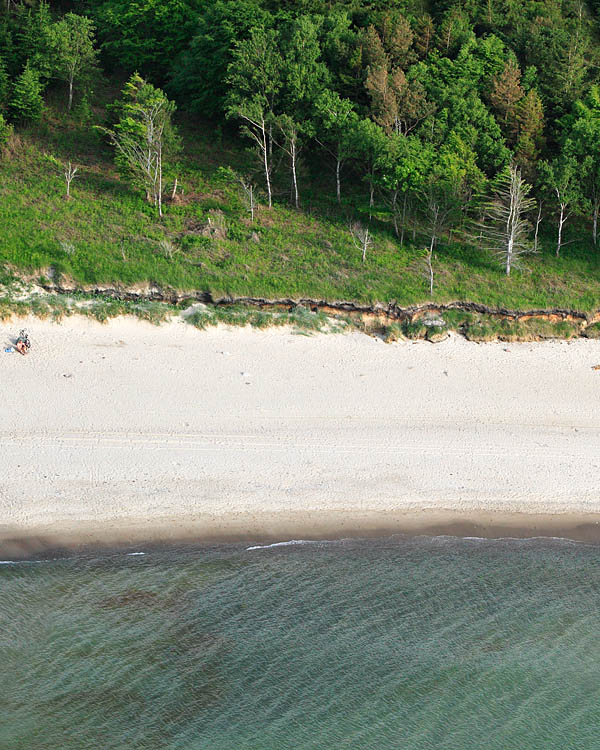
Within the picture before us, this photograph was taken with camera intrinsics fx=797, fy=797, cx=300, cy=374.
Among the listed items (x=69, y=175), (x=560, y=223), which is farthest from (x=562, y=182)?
(x=69, y=175)

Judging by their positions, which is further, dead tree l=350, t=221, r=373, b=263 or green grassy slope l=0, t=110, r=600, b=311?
dead tree l=350, t=221, r=373, b=263

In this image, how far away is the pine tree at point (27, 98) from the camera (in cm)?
3991

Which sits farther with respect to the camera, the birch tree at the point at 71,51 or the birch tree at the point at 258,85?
the birch tree at the point at 71,51

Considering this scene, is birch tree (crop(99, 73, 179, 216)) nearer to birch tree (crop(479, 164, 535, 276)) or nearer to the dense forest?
the dense forest

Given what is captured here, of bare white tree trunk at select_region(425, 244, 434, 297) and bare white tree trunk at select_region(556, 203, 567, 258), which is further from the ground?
bare white tree trunk at select_region(556, 203, 567, 258)

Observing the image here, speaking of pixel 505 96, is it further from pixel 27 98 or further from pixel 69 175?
pixel 27 98

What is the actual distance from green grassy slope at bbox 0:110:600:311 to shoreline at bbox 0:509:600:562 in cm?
1294

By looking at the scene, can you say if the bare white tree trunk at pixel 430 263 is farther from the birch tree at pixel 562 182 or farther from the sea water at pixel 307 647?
the sea water at pixel 307 647

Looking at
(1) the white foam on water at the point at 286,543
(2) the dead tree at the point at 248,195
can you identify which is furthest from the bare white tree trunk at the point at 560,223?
(1) the white foam on water at the point at 286,543

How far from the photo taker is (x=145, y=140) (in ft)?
119

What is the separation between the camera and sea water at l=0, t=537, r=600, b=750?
52.1ft

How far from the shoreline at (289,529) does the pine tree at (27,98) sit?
2787 centimetres

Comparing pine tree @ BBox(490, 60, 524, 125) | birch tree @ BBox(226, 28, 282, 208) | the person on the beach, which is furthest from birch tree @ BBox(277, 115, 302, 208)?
the person on the beach

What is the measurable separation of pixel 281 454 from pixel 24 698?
942 centimetres
